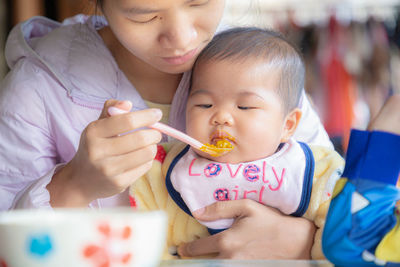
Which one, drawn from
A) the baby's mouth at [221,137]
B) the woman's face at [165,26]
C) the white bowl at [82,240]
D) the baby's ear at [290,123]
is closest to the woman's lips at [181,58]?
the woman's face at [165,26]

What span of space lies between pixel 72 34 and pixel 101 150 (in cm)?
55

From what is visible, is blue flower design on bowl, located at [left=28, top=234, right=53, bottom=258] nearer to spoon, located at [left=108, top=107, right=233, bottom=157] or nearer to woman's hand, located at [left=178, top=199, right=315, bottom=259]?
spoon, located at [left=108, top=107, right=233, bottom=157]

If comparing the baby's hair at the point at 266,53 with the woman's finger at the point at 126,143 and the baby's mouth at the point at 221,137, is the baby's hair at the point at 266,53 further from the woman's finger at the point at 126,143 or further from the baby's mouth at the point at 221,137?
the woman's finger at the point at 126,143

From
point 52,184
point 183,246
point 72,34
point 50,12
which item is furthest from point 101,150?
point 50,12

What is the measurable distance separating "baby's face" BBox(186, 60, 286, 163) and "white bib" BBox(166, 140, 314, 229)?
1.2 inches

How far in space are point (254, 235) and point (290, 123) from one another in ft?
1.06

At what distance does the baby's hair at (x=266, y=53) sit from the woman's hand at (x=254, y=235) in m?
0.27

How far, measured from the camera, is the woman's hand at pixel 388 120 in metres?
0.62

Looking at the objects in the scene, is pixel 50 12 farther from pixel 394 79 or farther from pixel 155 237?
pixel 155 237

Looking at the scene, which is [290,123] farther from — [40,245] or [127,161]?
[40,245]

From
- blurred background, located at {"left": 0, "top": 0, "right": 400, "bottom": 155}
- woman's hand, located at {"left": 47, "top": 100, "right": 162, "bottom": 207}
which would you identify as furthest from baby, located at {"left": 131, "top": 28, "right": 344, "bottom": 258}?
blurred background, located at {"left": 0, "top": 0, "right": 400, "bottom": 155}

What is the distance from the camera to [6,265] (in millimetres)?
466

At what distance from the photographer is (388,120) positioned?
0.63 m

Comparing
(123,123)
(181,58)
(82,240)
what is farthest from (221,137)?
(82,240)
